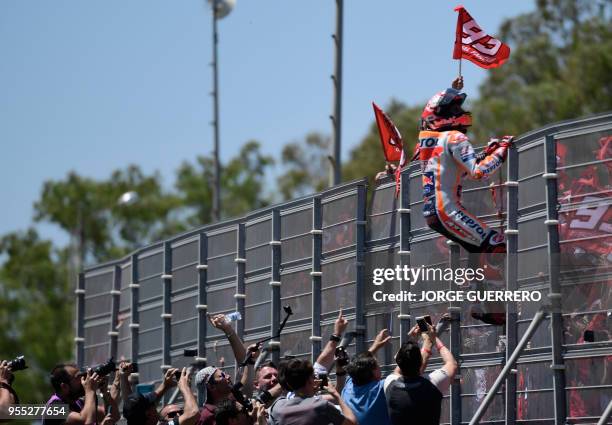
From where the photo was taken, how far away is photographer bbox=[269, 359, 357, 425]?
1205cm

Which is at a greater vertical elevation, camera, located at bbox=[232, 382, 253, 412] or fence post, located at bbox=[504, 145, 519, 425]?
fence post, located at bbox=[504, 145, 519, 425]

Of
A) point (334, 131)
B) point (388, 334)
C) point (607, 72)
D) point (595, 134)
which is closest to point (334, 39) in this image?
point (334, 131)

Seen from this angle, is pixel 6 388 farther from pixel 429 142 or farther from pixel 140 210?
pixel 140 210

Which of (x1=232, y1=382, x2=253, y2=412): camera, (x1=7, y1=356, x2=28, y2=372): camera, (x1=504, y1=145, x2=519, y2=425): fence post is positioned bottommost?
(x1=232, y1=382, x2=253, y2=412): camera

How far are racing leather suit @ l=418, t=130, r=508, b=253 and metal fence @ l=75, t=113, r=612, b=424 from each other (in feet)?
0.72

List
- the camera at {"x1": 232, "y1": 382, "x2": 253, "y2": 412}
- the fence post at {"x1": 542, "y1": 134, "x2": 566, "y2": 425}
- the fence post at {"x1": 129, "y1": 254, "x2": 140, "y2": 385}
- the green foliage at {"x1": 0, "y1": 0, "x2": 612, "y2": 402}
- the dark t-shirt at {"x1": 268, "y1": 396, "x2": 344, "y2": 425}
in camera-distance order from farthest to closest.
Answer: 1. the green foliage at {"x1": 0, "y1": 0, "x2": 612, "y2": 402}
2. the fence post at {"x1": 129, "y1": 254, "x2": 140, "y2": 385}
3. the fence post at {"x1": 542, "y1": 134, "x2": 566, "y2": 425}
4. the camera at {"x1": 232, "y1": 382, "x2": 253, "y2": 412}
5. the dark t-shirt at {"x1": 268, "y1": 396, "x2": 344, "y2": 425}

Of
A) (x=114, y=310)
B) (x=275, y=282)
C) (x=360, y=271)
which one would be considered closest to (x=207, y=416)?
(x=360, y=271)

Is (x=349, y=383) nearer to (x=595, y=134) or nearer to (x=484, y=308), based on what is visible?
(x=484, y=308)

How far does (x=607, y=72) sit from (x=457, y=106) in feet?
118

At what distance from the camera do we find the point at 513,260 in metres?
14.5

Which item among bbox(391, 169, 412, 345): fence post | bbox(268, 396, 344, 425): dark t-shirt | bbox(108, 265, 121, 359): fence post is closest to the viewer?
bbox(268, 396, 344, 425): dark t-shirt

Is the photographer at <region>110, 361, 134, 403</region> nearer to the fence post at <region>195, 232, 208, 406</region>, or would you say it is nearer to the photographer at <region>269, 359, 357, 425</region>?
the photographer at <region>269, 359, 357, 425</region>

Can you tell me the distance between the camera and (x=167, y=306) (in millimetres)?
21172

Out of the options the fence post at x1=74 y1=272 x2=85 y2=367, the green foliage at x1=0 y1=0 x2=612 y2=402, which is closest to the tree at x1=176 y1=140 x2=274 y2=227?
the green foliage at x1=0 y1=0 x2=612 y2=402
